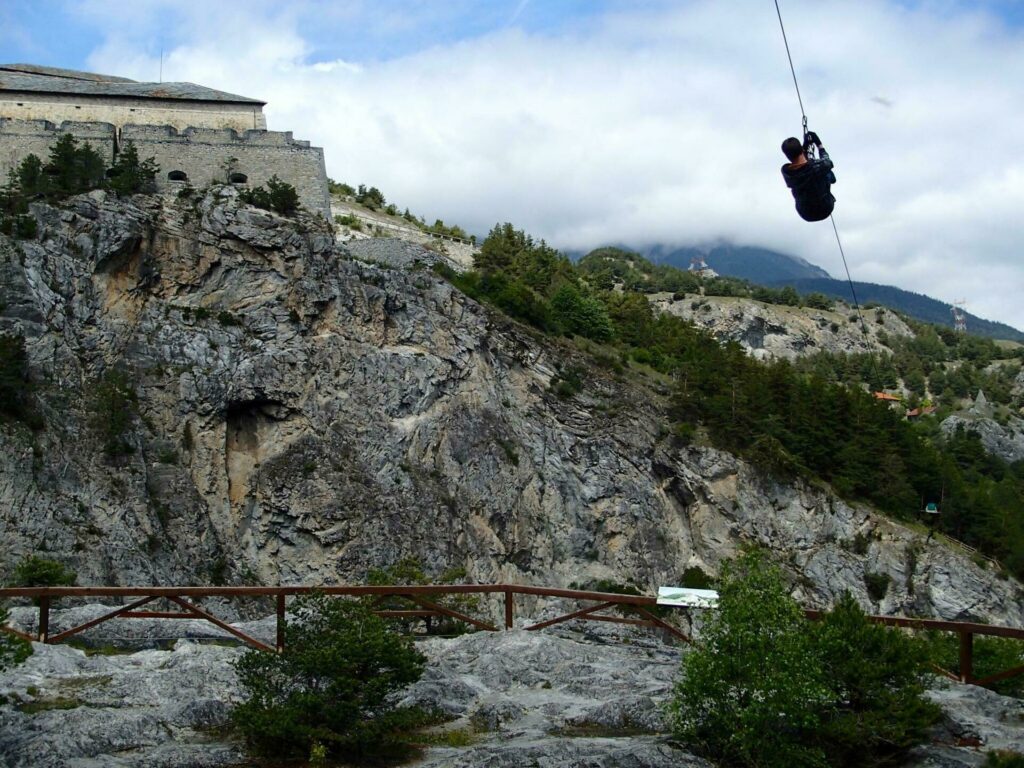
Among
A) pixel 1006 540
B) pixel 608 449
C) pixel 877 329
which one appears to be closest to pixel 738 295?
pixel 877 329

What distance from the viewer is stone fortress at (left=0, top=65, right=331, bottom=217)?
50562mm

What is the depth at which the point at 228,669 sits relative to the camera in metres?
18.5

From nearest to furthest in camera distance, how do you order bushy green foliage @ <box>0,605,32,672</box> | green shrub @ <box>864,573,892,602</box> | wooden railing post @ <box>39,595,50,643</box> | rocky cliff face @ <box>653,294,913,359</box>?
bushy green foliage @ <box>0,605,32,672</box> < wooden railing post @ <box>39,595,50,643</box> < green shrub @ <box>864,573,892,602</box> < rocky cliff face @ <box>653,294,913,359</box>

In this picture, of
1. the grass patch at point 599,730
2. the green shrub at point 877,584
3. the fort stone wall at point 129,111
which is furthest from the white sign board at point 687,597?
the fort stone wall at point 129,111

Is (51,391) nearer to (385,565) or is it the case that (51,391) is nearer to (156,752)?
(385,565)

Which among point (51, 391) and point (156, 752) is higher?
point (51, 391)

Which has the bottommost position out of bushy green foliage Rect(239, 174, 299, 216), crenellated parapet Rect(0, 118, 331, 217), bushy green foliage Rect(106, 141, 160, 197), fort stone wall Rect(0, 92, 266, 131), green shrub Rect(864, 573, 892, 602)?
green shrub Rect(864, 573, 892, 602)

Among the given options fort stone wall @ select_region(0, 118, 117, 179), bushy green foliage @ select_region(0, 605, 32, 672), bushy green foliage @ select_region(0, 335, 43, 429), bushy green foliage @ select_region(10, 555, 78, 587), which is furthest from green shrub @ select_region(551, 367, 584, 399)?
bushy green foliage @ select_region(0, 605, 32, 672)

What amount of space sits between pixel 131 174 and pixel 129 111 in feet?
24.2

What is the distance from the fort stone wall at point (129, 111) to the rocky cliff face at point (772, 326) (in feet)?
249

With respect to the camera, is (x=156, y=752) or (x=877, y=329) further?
(x=877, y=329)

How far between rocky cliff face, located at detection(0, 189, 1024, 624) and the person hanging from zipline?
2822 centimetres

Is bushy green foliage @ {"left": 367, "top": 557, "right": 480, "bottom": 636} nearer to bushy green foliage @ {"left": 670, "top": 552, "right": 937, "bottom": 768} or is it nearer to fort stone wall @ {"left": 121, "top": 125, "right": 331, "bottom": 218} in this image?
bushy green foliage @ {"left": 670, "top": 552, "right": 937, "bottom": 768}

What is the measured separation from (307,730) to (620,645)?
386 inches
